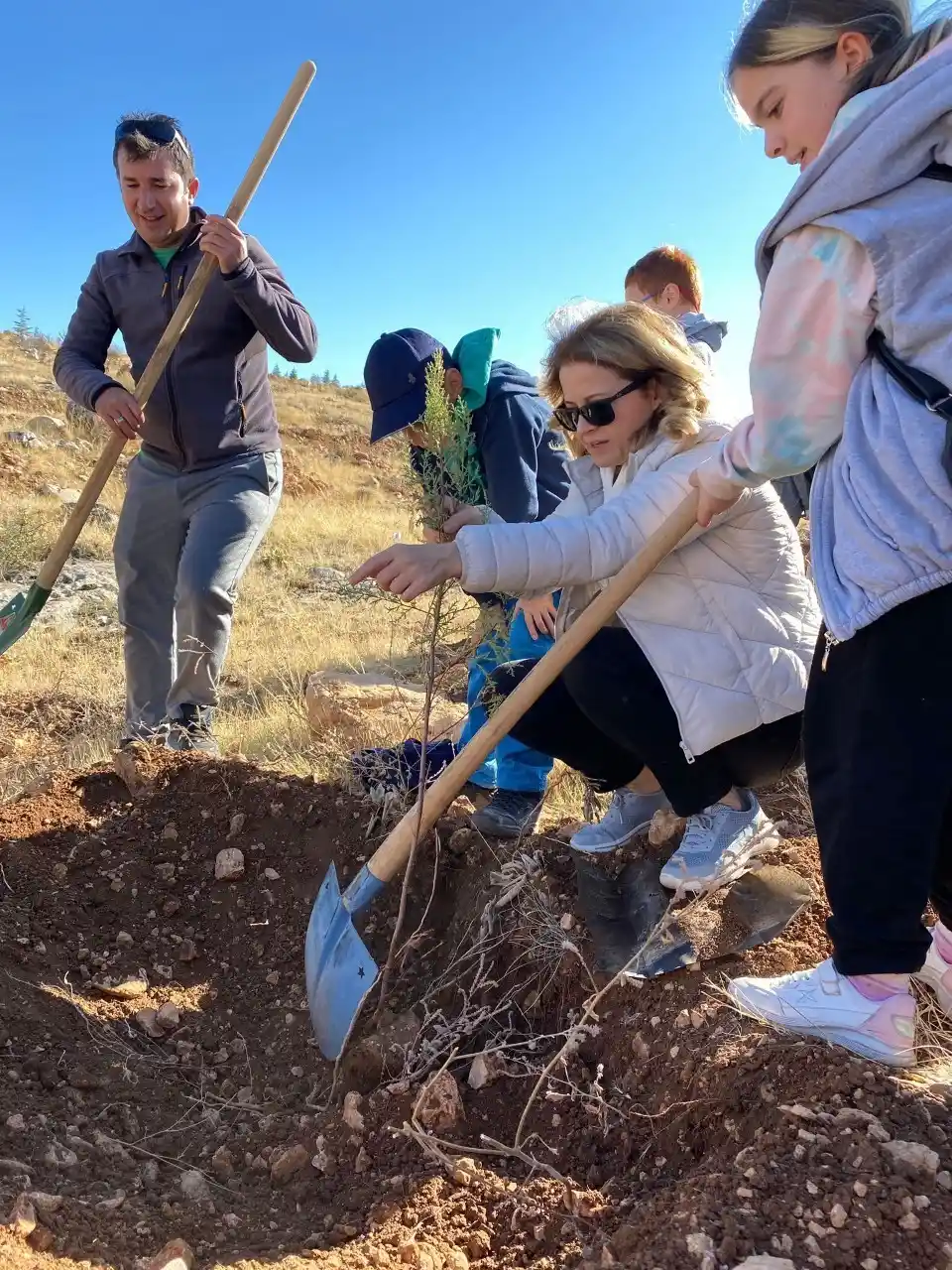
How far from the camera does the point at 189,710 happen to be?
3658mm

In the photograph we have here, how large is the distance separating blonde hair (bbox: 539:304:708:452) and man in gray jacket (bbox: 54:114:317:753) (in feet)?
5.26

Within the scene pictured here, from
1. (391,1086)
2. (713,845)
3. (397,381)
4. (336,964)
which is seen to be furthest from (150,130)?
(391,1086)

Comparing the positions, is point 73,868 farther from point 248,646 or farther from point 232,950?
point 248,646

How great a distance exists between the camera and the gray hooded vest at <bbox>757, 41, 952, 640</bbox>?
1.34 meters

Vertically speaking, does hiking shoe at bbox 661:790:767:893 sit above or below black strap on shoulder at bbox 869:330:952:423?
below

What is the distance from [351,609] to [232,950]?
5374mm

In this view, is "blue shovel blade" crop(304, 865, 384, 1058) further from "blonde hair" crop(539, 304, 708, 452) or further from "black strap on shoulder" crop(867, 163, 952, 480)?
"black strap on shoulder" crop(867, 163, 952, 480)

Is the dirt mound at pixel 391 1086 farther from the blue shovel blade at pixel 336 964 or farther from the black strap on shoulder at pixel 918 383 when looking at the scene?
the black strap on shoulder at pixel 918 383

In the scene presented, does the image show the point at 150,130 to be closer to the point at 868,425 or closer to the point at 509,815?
the point at 509,815

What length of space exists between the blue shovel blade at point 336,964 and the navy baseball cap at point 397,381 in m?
1.34

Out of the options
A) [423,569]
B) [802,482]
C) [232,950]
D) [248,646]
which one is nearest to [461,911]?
[232,950]

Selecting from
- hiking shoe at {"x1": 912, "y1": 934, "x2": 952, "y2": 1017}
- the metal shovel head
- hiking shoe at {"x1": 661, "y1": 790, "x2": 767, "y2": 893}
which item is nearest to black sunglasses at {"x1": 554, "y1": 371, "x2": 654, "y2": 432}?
hiking shoe at {"x1": 661, "y1": 790, "x2": 767, "y2": 893}

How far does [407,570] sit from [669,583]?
0.62 m

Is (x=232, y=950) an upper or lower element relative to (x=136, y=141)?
lower
